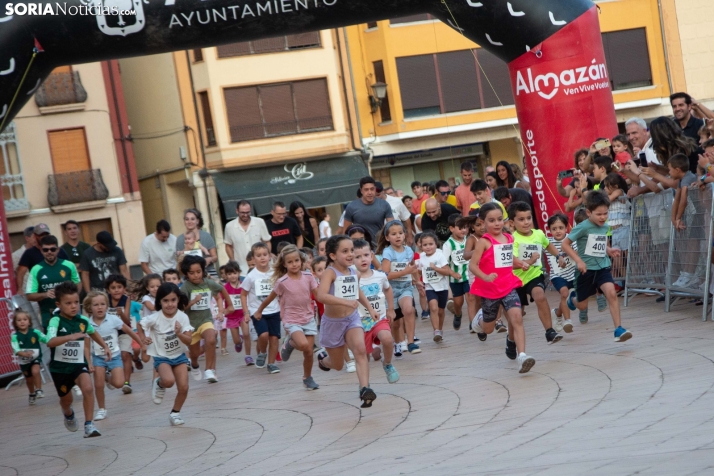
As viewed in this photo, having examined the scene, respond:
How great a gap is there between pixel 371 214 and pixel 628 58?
2498 cm

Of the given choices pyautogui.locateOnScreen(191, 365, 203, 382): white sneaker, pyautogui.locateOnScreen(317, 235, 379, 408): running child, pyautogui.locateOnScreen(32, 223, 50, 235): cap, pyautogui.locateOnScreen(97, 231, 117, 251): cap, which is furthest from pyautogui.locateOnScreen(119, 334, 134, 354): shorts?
pyautogui.locateOnScreen(317, 235, 379, 408): running child

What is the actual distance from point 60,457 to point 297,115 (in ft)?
92.0

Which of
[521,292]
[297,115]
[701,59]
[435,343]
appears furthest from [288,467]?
[701,59]

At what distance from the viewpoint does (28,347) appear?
12430 millimetres

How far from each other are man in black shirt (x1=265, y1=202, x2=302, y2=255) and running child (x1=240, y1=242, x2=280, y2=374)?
10.3 ft

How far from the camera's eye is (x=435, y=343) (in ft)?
40.5

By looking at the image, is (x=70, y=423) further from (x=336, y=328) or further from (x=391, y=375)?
(x=391, y=375)

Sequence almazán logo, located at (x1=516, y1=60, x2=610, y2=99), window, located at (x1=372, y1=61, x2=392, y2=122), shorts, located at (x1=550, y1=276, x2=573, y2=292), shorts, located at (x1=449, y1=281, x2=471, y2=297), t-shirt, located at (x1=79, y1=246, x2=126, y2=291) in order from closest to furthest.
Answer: shorts, located at (x1=550, y1=276, x2=573, y2=292)
shorts, located at (x1=449, y1=281, x2=471, y2=297)
almazán logo, located at (x1=516, y1=60, x2=610, y2=99)
t-shirt, located at (x1=79, y1=246, x2=126, y2=291)
window, located at (x1=372, y1=61, x2=392, y2=122)

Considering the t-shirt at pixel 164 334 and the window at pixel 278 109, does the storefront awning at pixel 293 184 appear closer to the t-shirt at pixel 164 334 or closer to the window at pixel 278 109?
the window at pixel 278 109

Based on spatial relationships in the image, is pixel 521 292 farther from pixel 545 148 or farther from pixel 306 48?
pixel 306 48

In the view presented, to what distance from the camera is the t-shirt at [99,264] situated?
15391 mm

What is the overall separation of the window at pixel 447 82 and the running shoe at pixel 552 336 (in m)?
26.2

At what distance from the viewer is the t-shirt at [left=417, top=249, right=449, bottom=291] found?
41.2ft

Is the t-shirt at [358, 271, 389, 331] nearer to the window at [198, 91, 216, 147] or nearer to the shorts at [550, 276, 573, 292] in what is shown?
the shorts at [550, 276, 573, 292]
